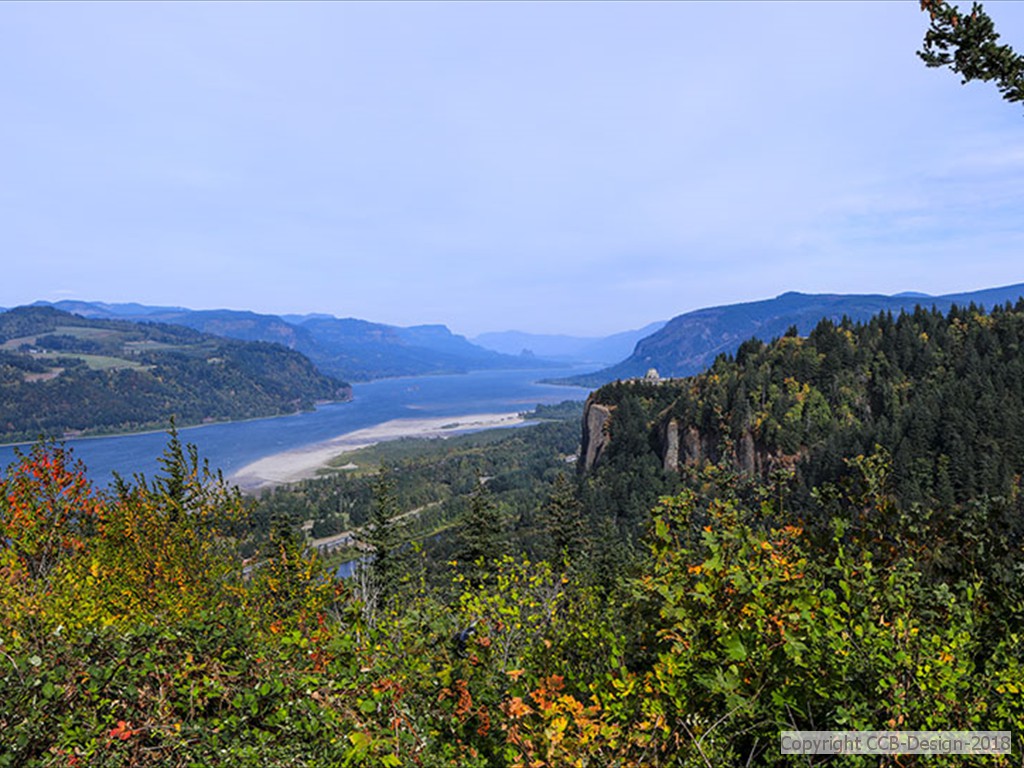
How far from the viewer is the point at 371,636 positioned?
213 inches

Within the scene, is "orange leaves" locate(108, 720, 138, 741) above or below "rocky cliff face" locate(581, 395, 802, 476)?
above

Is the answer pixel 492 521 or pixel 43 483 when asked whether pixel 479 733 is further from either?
pixel 492 521

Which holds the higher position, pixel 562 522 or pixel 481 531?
pixel 481 531

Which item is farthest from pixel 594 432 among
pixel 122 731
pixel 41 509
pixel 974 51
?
pixel 122 731

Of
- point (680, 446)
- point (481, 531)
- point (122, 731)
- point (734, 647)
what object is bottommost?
point (680, 446)

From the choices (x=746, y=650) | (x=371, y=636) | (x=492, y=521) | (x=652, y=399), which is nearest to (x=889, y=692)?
(x=746, y=650)

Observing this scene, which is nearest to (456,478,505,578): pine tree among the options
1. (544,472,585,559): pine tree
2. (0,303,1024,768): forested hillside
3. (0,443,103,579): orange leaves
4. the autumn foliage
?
(544,472,585,559): pine tree

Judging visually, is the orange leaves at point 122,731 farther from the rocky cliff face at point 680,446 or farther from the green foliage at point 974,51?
the rocky cliff face at point 680,446

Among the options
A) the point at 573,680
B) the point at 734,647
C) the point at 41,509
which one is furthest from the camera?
the point at 41,509

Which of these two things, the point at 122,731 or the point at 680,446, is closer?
the point at 122,731

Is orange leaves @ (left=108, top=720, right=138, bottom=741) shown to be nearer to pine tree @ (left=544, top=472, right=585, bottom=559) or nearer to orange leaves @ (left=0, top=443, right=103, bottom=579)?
orange leaves @ (left=0, top=443, right=103, bottom=579)

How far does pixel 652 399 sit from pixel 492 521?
9003cm

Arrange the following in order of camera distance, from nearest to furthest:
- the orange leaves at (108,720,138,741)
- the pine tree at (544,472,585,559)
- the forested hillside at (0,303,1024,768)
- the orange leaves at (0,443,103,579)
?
the orange leaves at (108,720,138,741)
the forested hillside at (0,303,1024,768)
the orange leaves at (0,443,103,579)
the pine tree at (544,472,585,559)

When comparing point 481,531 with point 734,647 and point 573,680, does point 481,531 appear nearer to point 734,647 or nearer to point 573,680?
point 573,680
